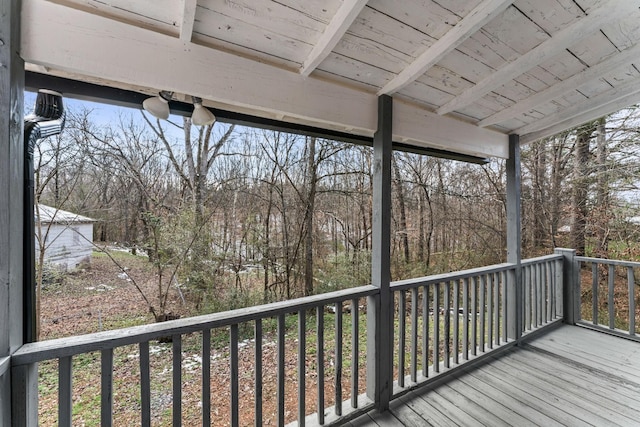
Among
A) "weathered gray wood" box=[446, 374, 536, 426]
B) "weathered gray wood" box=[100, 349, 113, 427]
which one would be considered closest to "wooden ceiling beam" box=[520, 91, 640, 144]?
"weathered gray wood" box=[446, 374, 536, 426]

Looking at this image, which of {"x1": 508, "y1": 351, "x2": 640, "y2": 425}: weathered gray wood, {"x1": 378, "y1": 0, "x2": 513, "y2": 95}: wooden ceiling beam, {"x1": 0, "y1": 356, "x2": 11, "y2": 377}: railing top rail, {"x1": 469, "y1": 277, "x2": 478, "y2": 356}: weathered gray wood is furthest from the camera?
{"x1": 469, "y1": 277, "x2": 478, "y2": 356}: weathered gray wood

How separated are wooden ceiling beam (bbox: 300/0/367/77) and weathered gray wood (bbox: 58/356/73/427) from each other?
1926mm

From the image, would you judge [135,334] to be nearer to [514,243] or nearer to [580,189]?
[514,243]

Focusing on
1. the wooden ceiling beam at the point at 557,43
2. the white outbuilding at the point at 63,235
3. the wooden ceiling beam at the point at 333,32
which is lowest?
the white outbuilding at the point at 63,235

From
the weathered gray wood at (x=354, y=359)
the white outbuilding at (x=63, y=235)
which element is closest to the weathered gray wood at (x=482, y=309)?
the weathered gray wood at (x=354, y=359)

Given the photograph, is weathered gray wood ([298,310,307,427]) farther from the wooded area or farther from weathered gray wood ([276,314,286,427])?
the wooded area

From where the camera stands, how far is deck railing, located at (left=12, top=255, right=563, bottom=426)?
120cm

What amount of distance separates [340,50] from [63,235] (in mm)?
3610

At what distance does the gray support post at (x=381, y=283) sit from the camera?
6.44 ft

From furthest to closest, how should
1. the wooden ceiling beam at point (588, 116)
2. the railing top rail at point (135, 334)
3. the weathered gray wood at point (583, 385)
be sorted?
the wooden ceiling beam at point (588, 116) → the weathered gray wood at point (583, 385) → the railing top rail at point (135, 334)

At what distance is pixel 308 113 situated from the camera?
67.1 inches

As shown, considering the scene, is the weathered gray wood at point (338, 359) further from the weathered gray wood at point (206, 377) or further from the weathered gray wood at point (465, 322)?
the weathered gray wood at point (465, 322)

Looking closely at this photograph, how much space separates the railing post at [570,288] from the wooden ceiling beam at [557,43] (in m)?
3.13

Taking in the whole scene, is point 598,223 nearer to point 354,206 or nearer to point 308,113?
point 354,206
